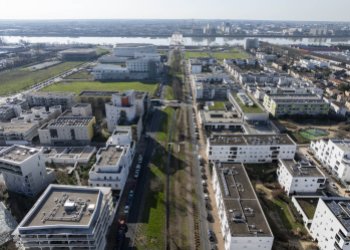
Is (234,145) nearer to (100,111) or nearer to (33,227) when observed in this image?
(33,227)

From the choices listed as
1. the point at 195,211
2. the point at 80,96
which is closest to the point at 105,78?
the point at 80,96

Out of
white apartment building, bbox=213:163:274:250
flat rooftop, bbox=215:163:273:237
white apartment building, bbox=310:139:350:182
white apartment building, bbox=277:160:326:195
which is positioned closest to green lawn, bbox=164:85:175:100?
white apartment building, bbox=310:139:350:182

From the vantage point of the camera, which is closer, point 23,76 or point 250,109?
point 250,109

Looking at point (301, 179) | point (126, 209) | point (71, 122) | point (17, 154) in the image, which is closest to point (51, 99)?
point (71, 122)

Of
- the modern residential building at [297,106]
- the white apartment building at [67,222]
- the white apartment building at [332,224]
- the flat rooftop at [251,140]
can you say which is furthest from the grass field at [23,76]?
the white apartment building at [332,224]

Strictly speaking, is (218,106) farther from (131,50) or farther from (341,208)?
(131,50)

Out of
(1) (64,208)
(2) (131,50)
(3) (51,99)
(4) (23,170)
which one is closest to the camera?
(1) (64,208)

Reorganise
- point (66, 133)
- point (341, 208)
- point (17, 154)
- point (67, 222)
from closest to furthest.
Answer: point (67, 222), point (341, 208), point (17, 154), point (66, 133)
